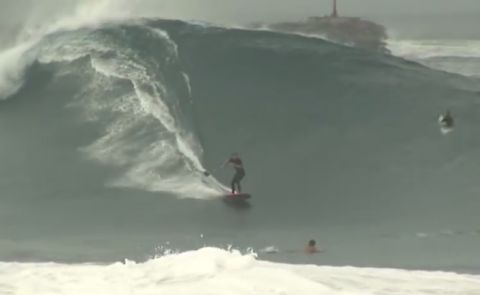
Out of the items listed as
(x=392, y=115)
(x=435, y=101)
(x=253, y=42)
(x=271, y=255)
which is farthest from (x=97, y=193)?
(x=253, y=42)

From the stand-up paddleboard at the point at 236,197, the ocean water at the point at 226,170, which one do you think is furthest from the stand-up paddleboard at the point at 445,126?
the stand-up paddleboard at the point at 236,197

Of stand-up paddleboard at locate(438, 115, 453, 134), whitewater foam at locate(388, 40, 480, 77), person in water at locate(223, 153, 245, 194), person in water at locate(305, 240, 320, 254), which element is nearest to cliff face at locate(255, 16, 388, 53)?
whitewater foam at locate(388, 40, 480, 77)

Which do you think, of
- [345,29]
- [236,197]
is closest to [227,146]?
[236,197]

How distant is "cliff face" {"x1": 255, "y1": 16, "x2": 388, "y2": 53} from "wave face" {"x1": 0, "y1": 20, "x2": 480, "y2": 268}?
55.6ft

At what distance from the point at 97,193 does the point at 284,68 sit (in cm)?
859

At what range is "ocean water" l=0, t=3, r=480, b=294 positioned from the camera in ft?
33.0

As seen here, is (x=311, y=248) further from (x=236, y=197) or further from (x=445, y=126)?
(x=445, y=126)

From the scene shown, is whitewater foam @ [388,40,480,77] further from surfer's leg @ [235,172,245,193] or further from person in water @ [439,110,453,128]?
surfer's leg @ [235,172,245,193]

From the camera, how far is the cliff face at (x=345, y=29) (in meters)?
45.3

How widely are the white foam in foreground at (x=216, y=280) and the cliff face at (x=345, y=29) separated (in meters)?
34.9

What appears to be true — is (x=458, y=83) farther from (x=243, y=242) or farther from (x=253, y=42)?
(x=243, y=242)

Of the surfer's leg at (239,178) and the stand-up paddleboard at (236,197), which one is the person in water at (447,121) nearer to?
the surfer's leg at (239,178)

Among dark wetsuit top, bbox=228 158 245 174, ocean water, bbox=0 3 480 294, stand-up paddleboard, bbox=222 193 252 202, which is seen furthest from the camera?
dark wetsuit top, bbox=228 158 245 174

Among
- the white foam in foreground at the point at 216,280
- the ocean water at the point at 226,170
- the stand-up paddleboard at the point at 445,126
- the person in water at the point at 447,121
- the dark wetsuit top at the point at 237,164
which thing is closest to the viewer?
the white foam in foreground at the point at 216,280
